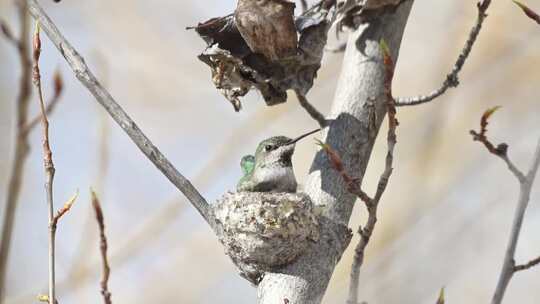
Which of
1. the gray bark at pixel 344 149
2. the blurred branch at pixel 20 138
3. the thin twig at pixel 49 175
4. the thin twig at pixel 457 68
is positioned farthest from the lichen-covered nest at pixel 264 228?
the blurred branch at pixel 20 138

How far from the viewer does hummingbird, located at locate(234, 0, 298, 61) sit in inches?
119

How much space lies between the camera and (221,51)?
10.4 ft

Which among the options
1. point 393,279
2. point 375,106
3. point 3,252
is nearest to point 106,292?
point 375,106

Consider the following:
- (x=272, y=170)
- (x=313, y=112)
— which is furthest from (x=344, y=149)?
(x=272, y=170)

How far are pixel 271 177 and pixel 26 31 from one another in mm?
2804

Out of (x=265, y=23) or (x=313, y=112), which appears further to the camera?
(x=313, y=112)

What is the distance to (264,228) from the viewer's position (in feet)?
11.4

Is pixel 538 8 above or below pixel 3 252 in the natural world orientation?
above

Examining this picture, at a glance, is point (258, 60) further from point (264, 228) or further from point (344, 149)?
point (264, 228)

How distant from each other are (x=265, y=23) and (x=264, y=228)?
910 mm

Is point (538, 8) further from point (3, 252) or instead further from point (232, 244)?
point (3, 252)

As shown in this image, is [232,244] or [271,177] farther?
[271,177]

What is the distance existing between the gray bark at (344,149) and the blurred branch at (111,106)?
371mm

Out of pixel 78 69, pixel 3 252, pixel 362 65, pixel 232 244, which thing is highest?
pixel 78 69
